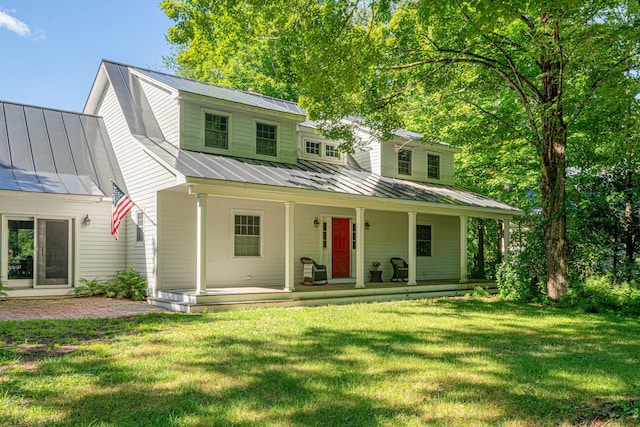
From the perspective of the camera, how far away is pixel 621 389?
466 centimetres

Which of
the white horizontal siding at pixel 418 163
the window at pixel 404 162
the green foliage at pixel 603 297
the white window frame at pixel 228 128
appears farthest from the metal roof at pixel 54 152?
the green foliage at pixel 603 297

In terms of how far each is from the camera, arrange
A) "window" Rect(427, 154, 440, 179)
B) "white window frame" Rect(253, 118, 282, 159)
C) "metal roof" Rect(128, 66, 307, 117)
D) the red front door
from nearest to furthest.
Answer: "metal roof" Rect(128, 66, 307, 117) → "white window frame" Rect(253, 118, 282, 159) → the red front door → "window" Rect(427, 154, 440, 179)

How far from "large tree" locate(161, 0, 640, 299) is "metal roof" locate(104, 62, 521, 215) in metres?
1.50

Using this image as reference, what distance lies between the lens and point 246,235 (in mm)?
12617

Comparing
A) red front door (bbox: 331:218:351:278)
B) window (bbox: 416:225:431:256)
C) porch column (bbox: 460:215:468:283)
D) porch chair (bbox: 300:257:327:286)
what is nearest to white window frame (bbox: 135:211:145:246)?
porch chair (bbox: 300:257:327:286)

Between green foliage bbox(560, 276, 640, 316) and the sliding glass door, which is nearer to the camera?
green foliage bbox(560, 276, 640, 316)

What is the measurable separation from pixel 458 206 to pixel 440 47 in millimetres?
4854

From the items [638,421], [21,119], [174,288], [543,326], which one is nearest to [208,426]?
[638,421]

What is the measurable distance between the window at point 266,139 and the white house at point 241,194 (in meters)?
0.03

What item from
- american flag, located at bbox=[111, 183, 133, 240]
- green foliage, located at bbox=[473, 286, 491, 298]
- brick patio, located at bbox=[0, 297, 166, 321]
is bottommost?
green foliage, located at bbox=[473, 286, 491, 298]

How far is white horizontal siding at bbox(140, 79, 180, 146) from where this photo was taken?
12.2 m

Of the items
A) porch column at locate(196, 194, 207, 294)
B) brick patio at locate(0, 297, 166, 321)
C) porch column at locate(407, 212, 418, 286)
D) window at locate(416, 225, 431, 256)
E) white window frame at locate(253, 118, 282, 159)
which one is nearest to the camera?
brick patio at locate(0, 297, 166, 321)

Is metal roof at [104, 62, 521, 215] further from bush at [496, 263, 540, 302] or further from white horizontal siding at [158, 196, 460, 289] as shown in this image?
bush at [496, 263, 540, 302]

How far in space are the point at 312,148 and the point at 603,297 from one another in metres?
9.23
